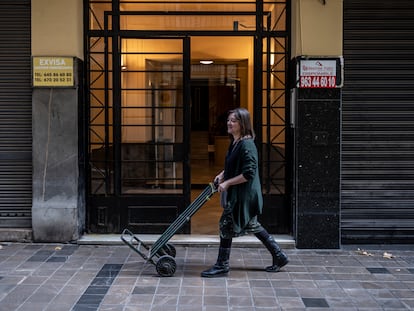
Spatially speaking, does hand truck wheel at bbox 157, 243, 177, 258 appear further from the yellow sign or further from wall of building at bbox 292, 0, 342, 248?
the yellow sign

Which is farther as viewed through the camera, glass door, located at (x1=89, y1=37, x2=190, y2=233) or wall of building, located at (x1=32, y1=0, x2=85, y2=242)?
glass door, located at (x1=89, y1=37, x2=190, y2=233)

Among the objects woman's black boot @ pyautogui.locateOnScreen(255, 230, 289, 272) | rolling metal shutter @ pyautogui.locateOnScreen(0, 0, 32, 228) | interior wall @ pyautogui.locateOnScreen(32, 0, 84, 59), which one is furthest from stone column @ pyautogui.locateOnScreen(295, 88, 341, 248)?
rolling metal shutter @ pyautogui.locateOnScreen(0, 0, 32, 228)

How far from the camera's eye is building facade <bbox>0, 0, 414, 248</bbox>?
7453mm

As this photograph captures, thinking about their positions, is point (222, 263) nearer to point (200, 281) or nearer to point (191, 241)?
point (200, 281)

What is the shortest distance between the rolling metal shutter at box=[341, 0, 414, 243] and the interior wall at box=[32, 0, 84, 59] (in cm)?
357

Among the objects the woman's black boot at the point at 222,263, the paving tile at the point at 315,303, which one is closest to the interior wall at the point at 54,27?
the woman's black boot at the point at 222,263

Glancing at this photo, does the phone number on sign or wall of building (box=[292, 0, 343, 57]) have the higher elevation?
wall of building (box=[292, 0, 343, 57])

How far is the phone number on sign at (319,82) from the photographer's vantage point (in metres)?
7.38

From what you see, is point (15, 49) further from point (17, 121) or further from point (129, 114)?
point (129, 114)

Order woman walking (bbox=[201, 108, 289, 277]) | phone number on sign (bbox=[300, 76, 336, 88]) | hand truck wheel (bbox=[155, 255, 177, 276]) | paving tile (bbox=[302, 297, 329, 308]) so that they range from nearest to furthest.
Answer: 1. paving tile (bbox=[302, 297, 329, 308])
2. woman walking (bbox=[201, 108, 289, 277])
3. hand truck wheel (bbox=[155, 255, 177, 276])
4. phone number on sign (bbox=[300, 76, 336, 88])

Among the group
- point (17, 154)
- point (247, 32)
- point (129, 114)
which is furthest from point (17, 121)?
point (247, 32)

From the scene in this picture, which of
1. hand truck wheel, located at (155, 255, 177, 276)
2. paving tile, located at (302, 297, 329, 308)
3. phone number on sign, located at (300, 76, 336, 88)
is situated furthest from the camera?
phone number on sign, located at (300, 76, 336, 88)

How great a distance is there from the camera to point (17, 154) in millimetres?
7816

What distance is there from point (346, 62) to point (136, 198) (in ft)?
11.0
